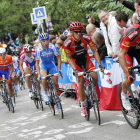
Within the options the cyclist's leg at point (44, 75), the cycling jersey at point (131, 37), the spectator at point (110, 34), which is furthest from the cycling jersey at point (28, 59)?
the cycling jersey at point (131, 37)

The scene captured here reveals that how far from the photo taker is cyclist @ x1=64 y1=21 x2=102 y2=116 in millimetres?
8188

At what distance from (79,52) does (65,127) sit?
5.71 feet

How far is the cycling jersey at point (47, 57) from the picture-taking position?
1023 cm

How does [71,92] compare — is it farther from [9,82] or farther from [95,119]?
[95,119]

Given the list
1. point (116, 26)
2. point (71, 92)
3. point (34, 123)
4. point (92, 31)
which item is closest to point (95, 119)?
point (34, 123)

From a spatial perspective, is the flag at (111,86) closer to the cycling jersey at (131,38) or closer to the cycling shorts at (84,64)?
the cycling shorts at (84,64)

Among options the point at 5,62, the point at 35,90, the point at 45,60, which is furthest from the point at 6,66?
the point at 45,60

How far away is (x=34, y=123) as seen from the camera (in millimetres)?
9141

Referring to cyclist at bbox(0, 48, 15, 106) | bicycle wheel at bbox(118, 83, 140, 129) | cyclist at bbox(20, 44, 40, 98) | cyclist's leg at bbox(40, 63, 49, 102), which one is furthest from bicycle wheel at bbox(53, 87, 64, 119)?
cyclist at bbox(0, 48, 15, 106)

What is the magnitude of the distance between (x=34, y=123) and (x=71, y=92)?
158 inches

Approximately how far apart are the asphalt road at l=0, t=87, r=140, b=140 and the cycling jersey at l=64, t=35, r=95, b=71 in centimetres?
130

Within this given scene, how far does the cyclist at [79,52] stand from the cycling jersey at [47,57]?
1.83 m

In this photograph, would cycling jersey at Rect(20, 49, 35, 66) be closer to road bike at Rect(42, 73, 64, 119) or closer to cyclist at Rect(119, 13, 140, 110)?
road bike at Rect(42, 73, 64, 119)

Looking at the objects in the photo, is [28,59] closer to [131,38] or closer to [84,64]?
[84,64]
